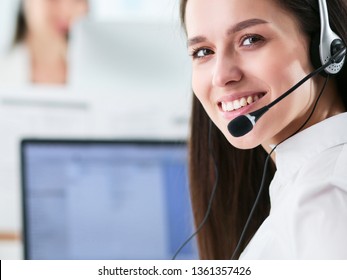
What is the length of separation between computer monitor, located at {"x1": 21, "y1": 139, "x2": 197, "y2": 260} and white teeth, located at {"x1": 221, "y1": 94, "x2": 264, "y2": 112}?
537mm

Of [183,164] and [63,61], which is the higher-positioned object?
[63,61]

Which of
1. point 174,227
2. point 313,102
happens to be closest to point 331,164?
point 313,102

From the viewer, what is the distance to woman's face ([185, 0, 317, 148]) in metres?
0.92

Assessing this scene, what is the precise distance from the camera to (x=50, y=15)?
2709 mm

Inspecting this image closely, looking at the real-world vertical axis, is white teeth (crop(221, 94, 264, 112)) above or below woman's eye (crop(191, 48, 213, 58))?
below

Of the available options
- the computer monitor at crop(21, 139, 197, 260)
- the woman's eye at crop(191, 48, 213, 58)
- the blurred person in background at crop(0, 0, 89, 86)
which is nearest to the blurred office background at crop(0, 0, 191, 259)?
the computer monitor at crop(21, 139, 197, 260)

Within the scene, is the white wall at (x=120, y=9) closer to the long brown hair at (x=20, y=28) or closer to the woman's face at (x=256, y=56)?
the long brown hair at (x=20, y=28)

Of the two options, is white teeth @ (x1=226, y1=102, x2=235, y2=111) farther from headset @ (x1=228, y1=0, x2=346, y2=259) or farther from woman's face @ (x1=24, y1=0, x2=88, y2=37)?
woman's face @ (x1=24, y1=0, x2=88, y2=37)

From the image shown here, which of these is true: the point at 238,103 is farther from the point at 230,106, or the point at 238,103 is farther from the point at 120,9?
the point at 120,9

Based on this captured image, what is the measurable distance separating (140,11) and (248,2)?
217 cm

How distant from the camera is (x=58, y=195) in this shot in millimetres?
1452

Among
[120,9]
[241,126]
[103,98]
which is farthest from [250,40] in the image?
[120,9]
